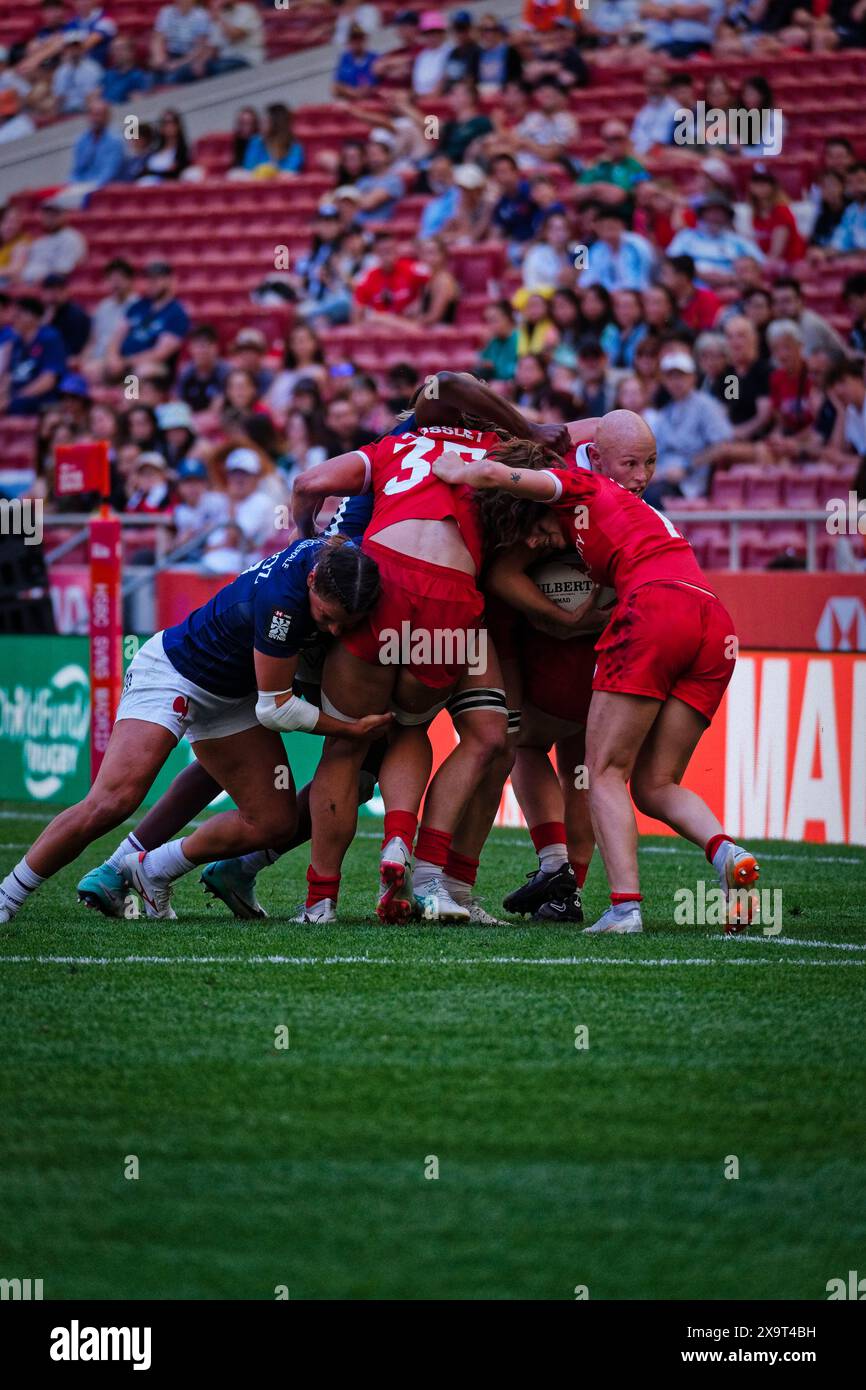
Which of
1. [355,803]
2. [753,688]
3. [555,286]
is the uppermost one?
[555,286]

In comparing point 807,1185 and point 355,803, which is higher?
point 355,803

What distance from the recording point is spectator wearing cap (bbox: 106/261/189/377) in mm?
17531

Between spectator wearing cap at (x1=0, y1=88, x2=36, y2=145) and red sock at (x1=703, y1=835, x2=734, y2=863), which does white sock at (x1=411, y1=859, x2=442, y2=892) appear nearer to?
red sock at (x1=703, y1=835, x2=734, y2=863)

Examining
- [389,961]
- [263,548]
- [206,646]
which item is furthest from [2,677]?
[389,961]

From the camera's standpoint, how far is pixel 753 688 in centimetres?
1002

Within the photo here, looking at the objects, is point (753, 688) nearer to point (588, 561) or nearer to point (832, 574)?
point (832, 574)

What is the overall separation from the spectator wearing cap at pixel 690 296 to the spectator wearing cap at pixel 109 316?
5921mm

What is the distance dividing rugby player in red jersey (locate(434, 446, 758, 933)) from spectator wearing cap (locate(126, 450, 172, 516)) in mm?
8824

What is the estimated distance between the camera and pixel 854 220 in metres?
14.5

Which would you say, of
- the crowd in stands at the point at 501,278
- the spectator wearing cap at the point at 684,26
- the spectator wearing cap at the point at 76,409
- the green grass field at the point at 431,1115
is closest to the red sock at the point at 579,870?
the green grass field at the point at 431,1115

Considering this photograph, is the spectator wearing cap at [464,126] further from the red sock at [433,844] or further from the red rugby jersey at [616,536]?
the red sock at [433,844]

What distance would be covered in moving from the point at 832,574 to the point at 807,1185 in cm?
776

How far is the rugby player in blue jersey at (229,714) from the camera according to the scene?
6.14 metres

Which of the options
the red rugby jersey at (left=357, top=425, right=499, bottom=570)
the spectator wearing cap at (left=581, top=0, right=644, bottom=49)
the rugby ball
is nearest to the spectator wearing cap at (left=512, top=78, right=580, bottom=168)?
the spectator wearing cap at (left=581, top=0, right=644, bottom=49)
